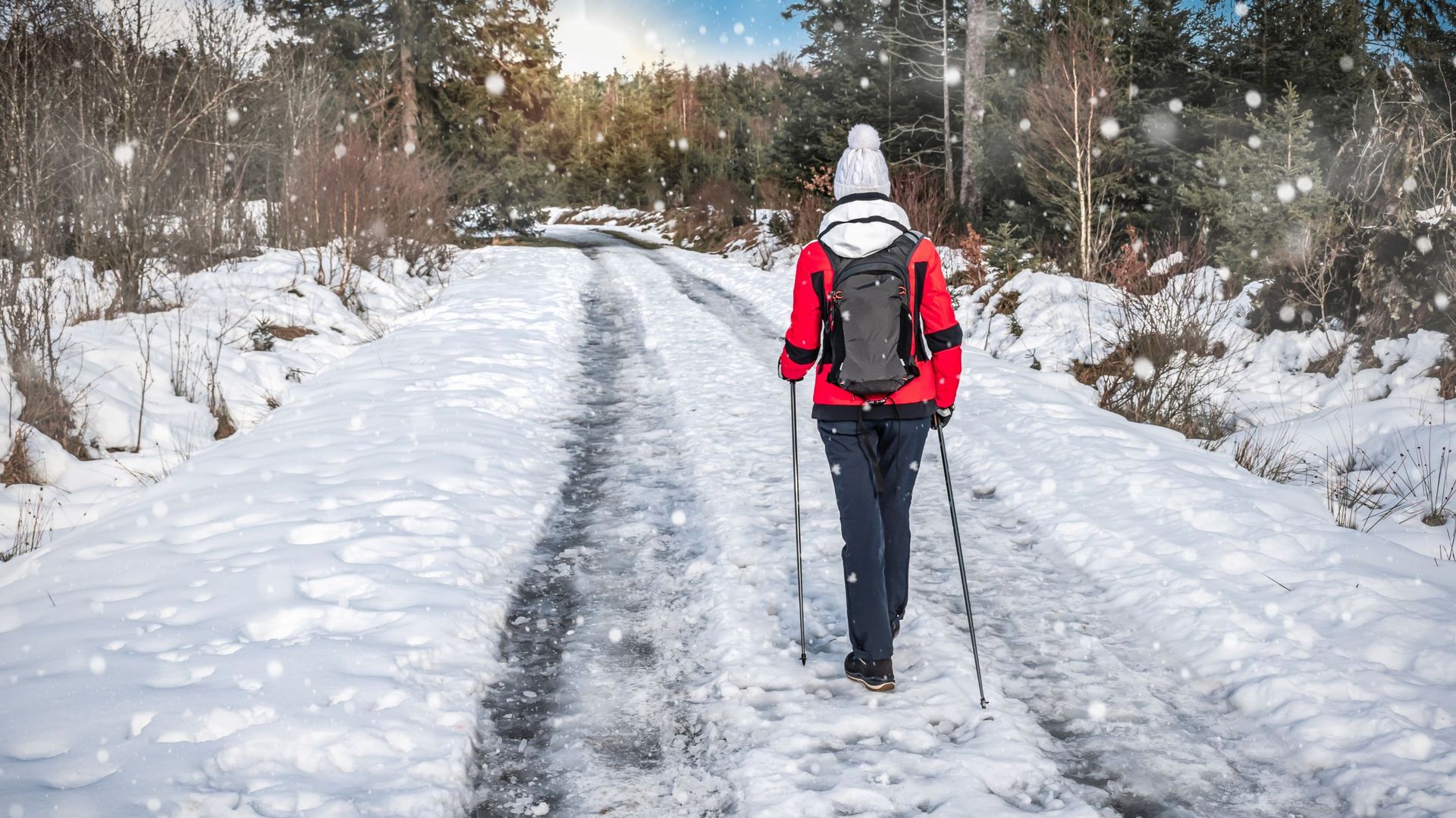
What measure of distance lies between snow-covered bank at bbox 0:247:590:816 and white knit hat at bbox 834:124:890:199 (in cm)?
269

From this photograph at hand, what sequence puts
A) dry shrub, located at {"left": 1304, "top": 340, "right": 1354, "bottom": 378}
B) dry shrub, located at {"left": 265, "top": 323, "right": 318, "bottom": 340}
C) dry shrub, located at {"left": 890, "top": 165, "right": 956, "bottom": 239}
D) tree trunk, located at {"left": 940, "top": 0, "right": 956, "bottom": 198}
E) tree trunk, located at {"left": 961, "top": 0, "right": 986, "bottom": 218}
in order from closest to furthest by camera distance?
1. dry shrub, located at {"left": 1304, "top": 340, "right": 1354, "bottom": 378}
2. dry shrub, located at {"left": 265, "top": 323, "right": 318, "bottom": 340}
3. tree trunk, located at {"left": 961, "top": 0, "right": 986, "bottom": 218}
4. dry shrub, located at {"left": 890, "top": 165, "right": 956, "bottom": 239}
5. tree trunk, located at {"left": 940, "top": 0, "right": 956, "bottom": 198}

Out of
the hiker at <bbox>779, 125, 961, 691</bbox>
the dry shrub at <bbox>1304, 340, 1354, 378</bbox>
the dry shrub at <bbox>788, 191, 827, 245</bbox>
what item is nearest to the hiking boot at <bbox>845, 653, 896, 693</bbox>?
the hiker at <bbox>779, 125, 961, 691</bbox>

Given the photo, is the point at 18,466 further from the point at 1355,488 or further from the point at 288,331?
the point at 1355,488

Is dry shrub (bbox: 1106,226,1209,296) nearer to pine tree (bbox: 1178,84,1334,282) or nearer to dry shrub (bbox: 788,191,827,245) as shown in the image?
pine tree (bbox: 1178,84,1334,282)

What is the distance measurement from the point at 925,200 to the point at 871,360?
1602 cm

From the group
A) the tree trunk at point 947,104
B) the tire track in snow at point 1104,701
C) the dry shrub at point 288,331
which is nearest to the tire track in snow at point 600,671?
the tire track in snow at point 1104,701

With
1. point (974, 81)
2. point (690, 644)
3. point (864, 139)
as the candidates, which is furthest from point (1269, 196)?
point (690, 644)

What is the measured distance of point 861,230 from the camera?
341 cm

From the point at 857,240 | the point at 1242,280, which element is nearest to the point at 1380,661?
the point at 857,240

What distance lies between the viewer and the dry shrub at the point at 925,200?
17.0 metres

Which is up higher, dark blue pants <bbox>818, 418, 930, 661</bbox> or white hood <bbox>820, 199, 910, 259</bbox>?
white hood <bbox>820, 199, 910, 259</bbox>

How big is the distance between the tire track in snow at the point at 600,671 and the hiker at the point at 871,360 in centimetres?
91

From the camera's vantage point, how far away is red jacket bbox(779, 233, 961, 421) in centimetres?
348

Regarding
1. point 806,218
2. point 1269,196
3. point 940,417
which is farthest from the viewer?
point 806,218
